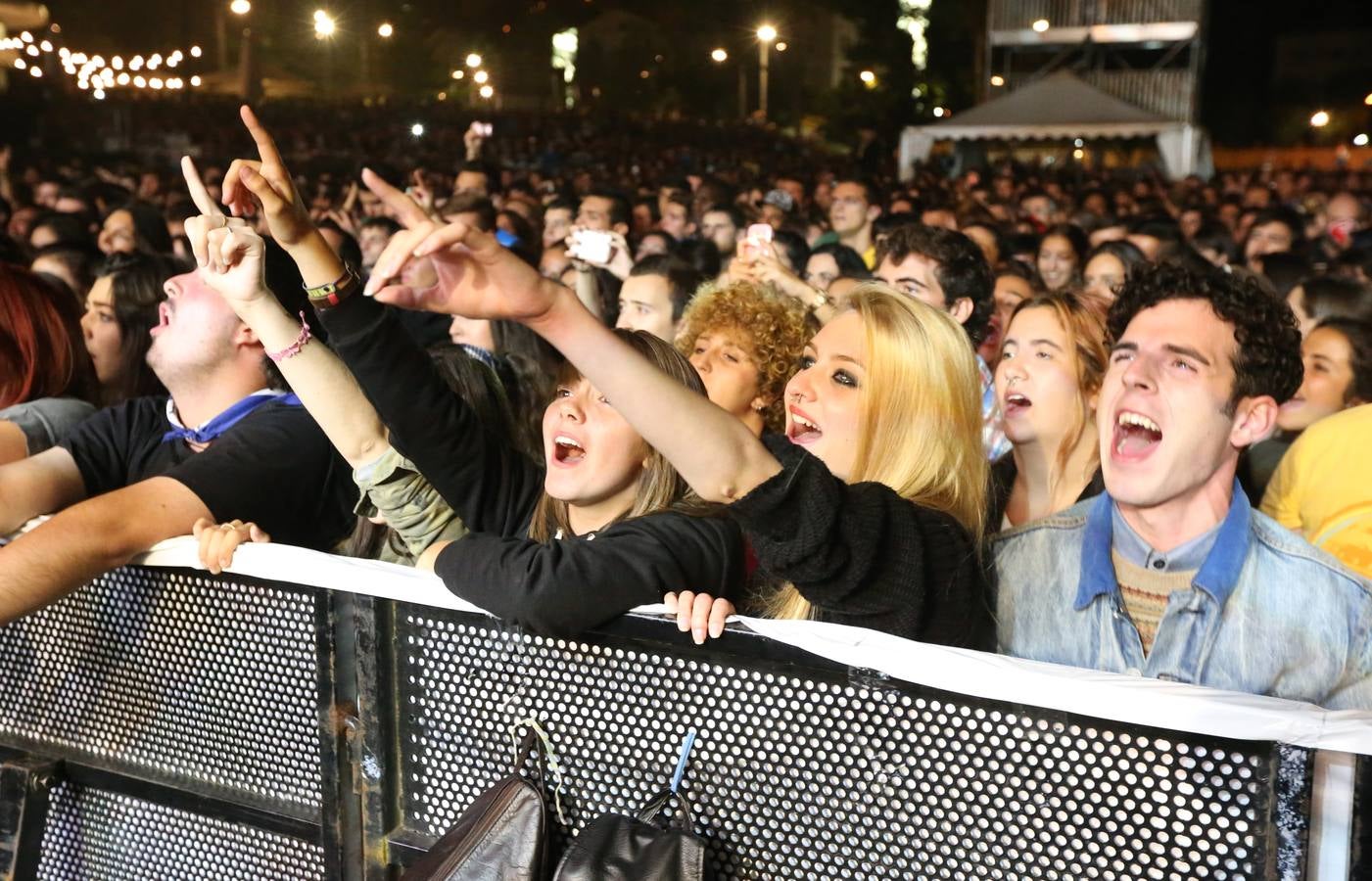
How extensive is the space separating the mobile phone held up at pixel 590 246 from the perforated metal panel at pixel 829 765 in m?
3.69

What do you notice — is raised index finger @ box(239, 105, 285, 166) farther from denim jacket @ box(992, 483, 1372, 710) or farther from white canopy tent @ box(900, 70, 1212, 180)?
white canopy tent @ box(900, 70, 1212, 180)

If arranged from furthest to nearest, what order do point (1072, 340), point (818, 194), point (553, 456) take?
point (818, 194) < point (1072, 340) < point (553, 456)

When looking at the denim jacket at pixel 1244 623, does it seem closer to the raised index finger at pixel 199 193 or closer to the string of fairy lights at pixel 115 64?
the raised index finger at pixel 199 193

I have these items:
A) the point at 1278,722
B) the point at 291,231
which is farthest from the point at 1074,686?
the point at 291,231

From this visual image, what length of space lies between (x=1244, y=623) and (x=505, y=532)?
146 centimetres

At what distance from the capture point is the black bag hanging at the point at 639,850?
68.7 inches

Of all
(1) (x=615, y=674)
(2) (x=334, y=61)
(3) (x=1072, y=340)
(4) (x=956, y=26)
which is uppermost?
(4) (x=956, y=26)

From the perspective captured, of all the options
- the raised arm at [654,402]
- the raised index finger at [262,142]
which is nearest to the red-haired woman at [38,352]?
the raised index finger at [262,142]

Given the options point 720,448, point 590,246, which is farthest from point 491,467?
point 590,246

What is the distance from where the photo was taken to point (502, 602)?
6.22 feet

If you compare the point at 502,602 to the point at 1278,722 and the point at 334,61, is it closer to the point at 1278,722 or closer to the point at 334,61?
the point at 1278,722

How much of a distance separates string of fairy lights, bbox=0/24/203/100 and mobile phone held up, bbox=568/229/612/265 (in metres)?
15.4

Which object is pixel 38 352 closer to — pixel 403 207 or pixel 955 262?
pixel 403 207

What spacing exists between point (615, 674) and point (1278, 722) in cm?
94
